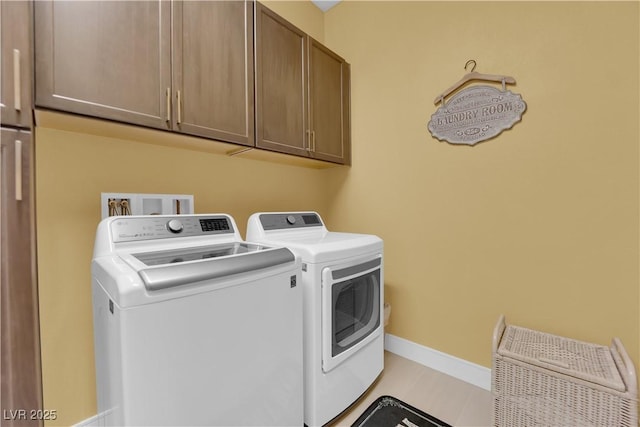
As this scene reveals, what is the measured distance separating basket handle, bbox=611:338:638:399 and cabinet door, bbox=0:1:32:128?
2330mm

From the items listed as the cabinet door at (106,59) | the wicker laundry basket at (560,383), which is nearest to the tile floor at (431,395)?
the wicker laundry basket at (560,383)

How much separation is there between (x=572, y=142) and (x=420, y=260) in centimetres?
107

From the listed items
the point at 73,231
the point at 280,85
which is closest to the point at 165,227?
the point at 73,231

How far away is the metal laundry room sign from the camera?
1573mm

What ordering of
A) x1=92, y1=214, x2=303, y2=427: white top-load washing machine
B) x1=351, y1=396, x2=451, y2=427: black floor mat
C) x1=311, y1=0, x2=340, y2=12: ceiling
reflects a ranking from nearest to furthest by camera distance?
x1=92, y1=214, x2=303, y2=427: white top-load washing machine → x1=351, y1=396, x2=451, y2=427: black floor mat → x1=311, y1=0, x2=340, y2=12: ceiling

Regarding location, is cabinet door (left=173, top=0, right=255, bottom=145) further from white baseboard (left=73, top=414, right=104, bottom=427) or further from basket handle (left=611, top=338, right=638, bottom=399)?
basket handle (left=611, top=338, right=638, bottom=399)

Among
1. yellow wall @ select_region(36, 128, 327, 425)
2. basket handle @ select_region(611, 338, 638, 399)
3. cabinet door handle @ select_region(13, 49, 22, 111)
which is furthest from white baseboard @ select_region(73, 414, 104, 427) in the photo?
basket handle @ select_region(611, 338, 638, 399)

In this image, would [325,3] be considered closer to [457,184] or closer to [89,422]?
[457,184]

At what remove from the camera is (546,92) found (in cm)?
147

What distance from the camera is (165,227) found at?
129 cm

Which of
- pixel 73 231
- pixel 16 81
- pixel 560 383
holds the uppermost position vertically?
pixel 16 81

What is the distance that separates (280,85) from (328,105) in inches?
19.2

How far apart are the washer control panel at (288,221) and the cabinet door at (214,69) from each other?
0.47m

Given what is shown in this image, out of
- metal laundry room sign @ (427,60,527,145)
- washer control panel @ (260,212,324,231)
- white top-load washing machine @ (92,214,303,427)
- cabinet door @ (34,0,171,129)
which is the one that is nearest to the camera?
white top-load washing machine @ (92,214,303,427)
